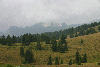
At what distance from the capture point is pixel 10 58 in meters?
59.6

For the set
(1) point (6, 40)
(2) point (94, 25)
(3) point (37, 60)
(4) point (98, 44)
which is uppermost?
(2) point (94, 25)

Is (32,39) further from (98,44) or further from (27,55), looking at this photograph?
(98,44)

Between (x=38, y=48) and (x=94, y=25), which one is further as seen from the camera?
(x=94, y=25)

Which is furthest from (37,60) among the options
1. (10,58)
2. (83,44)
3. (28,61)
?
(83,44)

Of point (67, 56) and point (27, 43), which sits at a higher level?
point (27, 43)

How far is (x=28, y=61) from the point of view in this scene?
54344mm

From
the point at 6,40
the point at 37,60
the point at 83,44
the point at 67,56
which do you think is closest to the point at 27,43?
the point at 6,40

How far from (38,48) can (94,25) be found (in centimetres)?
17040

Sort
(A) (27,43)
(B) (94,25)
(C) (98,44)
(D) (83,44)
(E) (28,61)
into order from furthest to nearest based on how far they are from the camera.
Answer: (B) (94,25) → (A) (27,43) → (D) (83,44) → (C) (98,44) → (E) (28,61)

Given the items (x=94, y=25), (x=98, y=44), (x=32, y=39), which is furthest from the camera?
(x=94, y=25)

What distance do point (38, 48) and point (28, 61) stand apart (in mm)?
26719

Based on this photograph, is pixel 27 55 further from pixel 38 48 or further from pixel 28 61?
pixel 38 48

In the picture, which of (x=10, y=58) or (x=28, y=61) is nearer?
(x=28, y=61)

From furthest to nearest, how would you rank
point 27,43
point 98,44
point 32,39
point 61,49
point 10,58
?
point 32,39 → point 27,43 → point 98,44 → point 61,49 → point 10,58
